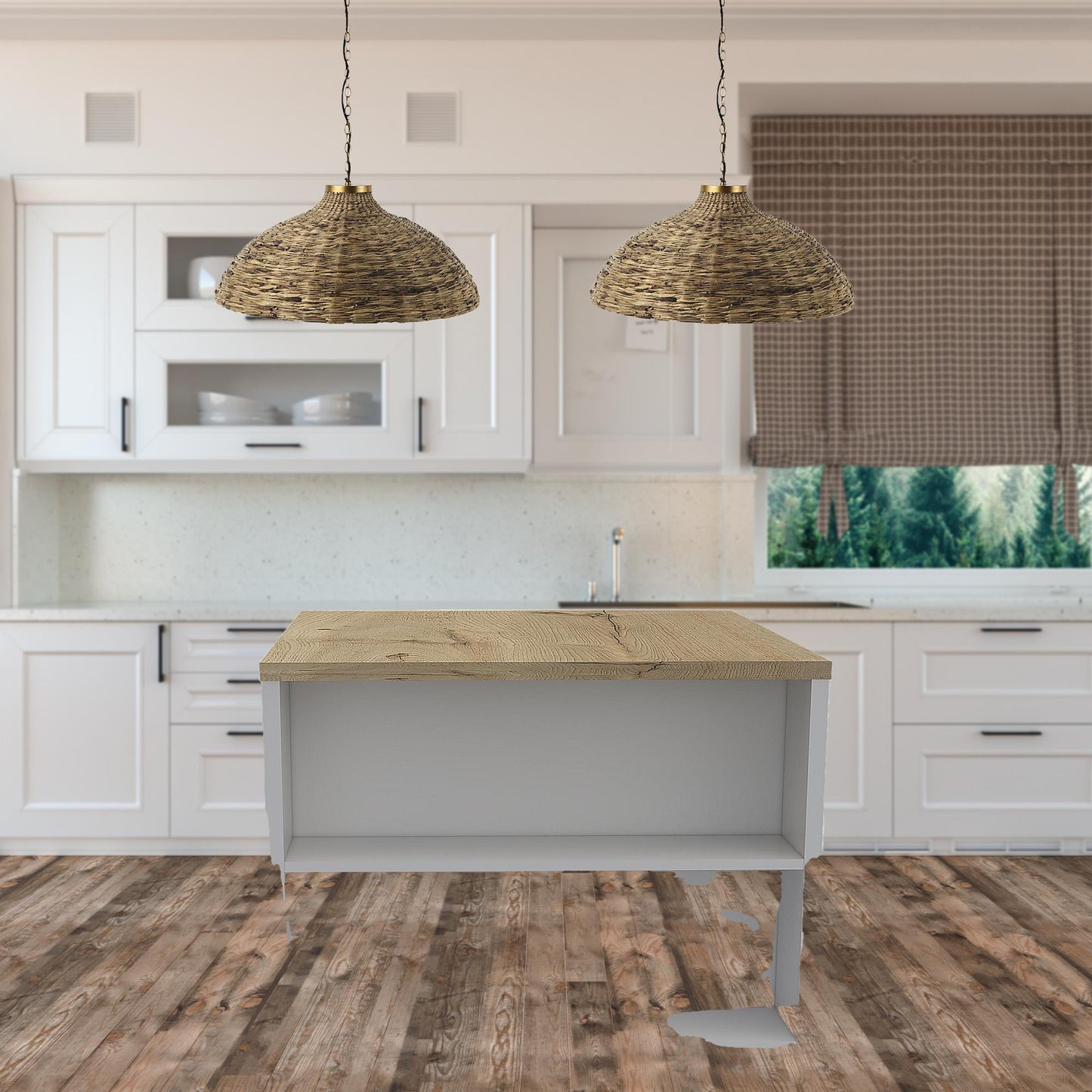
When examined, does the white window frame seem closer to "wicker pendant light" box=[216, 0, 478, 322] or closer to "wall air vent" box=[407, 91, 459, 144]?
"wall air vent" box=[407, 91, 459, 144]

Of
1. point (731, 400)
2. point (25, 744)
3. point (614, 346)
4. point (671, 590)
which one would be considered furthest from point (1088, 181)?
point (25, 744)

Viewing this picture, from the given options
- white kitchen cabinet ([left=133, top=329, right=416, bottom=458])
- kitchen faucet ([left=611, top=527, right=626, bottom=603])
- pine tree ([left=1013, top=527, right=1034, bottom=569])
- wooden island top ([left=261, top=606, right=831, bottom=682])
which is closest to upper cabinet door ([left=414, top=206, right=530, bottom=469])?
white kitchen cabinet ([left=133, top=329, right=416, bottom=458])

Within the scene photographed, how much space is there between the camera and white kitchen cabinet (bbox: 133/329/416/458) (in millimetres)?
3738

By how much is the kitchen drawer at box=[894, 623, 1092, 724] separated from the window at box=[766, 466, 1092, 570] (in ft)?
2.49

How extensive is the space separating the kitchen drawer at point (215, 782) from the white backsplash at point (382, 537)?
0.68 metres

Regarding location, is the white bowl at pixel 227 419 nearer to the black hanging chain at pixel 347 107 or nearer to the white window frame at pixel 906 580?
the black hanging chain at pixel 347 107

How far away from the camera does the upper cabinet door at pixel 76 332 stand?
373 cm

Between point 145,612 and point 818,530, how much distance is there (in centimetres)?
257

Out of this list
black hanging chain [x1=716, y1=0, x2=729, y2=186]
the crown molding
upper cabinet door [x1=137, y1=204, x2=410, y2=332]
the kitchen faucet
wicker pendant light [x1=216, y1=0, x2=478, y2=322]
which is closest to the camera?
wicker pendant light [x1=216, y1=0, x2=478, y2=322]

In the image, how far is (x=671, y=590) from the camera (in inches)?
164

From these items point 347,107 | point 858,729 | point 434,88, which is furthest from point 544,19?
point 858,729

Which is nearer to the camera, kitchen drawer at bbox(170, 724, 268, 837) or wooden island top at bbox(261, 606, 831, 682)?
Result: wooden island top at bbox(261, 606, 831, 682)

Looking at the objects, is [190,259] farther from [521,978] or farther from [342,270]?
[521,978]

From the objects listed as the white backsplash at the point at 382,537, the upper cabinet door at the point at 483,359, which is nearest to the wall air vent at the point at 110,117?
the upper cabinet door at the point at 483,359
